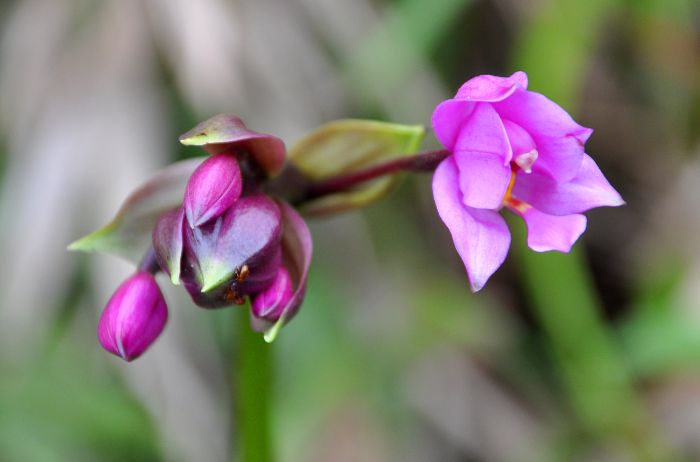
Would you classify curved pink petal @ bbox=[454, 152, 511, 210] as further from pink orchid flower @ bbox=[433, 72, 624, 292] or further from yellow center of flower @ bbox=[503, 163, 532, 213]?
yellow center of flower @ bbox=[503, 163, 532, 213]

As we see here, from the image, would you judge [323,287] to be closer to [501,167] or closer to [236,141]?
[236,141]

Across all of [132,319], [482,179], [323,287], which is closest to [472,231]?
[482,179]

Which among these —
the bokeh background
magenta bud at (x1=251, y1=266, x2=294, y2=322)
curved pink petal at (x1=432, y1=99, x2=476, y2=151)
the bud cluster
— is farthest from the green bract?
the bokeh background

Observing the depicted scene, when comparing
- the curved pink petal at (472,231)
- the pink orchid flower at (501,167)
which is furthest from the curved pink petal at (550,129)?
the curved pink petal at (472,231)

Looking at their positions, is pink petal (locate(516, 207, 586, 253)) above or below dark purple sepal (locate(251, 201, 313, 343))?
below

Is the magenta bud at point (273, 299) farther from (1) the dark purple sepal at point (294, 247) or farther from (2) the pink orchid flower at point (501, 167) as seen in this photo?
(2) the pink orchid flower at point (501, 167)
